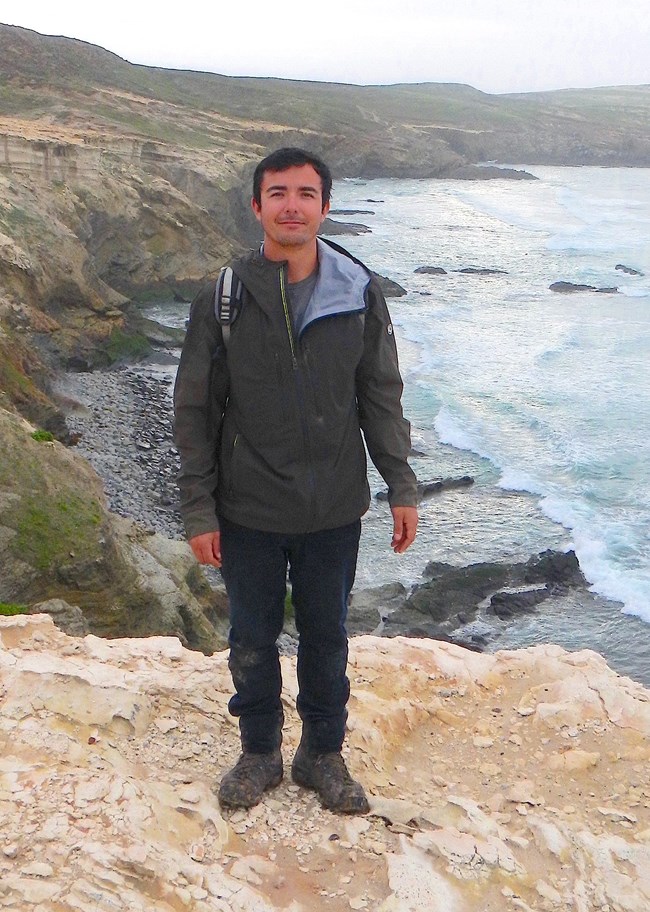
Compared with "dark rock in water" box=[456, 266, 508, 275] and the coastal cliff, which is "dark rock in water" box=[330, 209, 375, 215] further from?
"dark rock in water" box=[456, 266, 508, 275]

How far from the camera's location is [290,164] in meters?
3.44

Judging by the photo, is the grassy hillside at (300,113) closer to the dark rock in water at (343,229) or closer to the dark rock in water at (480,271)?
the dark rock in water at (343,229)

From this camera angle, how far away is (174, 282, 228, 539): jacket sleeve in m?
3.43

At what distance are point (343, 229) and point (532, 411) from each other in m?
32.1

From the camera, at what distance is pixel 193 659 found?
5.30m

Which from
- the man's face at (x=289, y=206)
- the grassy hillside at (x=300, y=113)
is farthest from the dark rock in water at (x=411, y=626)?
the grassy hillside at (x=300, y=113)

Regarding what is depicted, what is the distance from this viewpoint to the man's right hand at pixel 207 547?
11.5ft

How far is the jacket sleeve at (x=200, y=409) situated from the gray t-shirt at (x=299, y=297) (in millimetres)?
296

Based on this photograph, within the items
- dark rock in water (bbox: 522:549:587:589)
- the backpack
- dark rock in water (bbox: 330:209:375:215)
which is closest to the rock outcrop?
the backpack

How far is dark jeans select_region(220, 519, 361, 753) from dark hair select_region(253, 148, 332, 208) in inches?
53.3

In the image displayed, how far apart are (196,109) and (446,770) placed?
75.8 metres

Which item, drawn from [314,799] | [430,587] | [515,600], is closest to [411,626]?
[430,587]

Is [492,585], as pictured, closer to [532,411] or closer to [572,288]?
[532,411]

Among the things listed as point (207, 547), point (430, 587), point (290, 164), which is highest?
point (290, 164)
